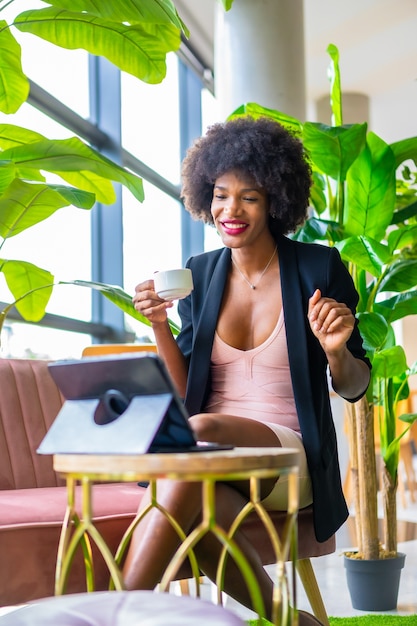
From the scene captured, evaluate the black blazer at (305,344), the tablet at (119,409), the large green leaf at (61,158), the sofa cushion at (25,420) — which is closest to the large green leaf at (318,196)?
the black blazer at (305,344)

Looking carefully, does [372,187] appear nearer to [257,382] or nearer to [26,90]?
[257,382]

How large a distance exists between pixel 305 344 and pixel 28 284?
864mm

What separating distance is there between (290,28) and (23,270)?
8.04 ft

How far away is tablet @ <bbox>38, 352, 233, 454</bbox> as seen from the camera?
3.15 feet

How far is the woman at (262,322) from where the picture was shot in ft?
5.08

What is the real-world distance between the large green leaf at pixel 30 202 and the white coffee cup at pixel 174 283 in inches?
19.1

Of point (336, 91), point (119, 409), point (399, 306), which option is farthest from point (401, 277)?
point (119, 409)

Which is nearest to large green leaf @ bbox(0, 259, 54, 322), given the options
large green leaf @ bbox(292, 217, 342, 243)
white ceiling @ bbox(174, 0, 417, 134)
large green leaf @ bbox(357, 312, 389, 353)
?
large green leaf @ bbox(292, 217, 342, 243)

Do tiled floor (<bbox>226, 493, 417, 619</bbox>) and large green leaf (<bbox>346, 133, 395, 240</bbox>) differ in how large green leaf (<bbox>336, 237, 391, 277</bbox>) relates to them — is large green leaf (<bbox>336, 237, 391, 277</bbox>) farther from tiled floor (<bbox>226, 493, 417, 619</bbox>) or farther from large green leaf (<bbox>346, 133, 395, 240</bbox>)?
tiled floor (<bbox>226, 493, 417, 619</bbox>)

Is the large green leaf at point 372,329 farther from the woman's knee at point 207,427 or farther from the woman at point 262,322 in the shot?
the woman's knee at point 207,427

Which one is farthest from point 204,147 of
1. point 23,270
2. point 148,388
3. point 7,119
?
point 7,119

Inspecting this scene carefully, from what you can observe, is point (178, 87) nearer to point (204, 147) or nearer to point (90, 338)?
point (90, 338)

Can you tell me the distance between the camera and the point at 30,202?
1.90 meters

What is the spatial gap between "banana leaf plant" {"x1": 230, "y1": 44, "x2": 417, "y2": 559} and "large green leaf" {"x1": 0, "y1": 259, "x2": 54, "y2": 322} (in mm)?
778
